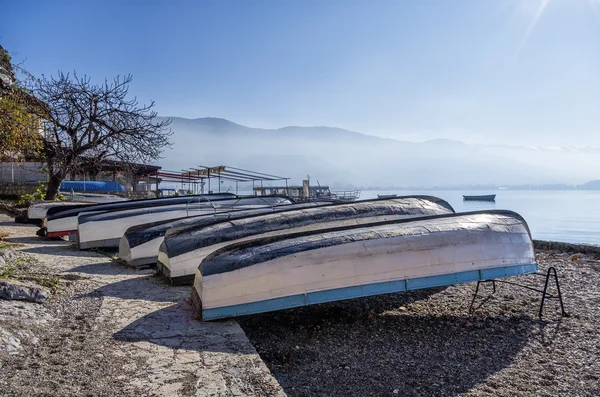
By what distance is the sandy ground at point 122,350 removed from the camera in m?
2.76

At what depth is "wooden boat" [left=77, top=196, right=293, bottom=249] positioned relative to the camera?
30.5 feet

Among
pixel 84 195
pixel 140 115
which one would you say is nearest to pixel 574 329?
pixel 140 115

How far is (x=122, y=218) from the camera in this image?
9.79m

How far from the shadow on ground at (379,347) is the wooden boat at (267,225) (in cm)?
141

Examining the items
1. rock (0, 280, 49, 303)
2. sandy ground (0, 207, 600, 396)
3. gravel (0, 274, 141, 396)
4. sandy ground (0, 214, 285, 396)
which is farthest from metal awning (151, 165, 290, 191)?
gravel (0, 274, 141, 396)

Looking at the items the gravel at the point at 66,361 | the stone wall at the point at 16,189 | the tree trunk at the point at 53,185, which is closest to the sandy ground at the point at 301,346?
the gravel at the point at 66,361

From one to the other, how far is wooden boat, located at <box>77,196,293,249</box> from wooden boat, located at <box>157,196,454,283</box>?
7.75 feet

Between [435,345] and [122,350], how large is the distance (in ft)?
10.3

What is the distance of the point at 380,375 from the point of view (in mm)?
3789

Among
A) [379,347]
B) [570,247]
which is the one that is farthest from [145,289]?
[570,247]

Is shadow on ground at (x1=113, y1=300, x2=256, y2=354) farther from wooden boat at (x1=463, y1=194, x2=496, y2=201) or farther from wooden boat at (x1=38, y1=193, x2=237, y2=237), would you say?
wooden boat at (x1=463, y1=194, x2=496, y2=201)

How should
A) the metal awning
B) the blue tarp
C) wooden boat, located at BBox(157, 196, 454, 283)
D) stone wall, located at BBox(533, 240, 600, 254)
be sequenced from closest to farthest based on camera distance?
wooden boat, located at BBox(157, 196, 454, 283), stone wall, located at BBox(533, 240, 600, 254), the metal awning, the blue tarp

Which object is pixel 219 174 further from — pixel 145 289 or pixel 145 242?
pixel 145 289

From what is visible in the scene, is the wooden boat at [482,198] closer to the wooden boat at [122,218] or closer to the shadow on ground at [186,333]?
the wooden boat at [122,218]
